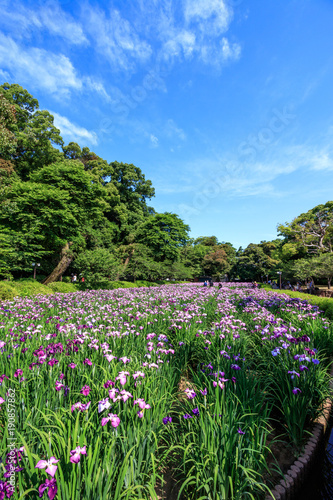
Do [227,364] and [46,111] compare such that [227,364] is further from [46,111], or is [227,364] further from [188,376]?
[46,111]

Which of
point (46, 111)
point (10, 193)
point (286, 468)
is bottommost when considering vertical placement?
point (286, 468)

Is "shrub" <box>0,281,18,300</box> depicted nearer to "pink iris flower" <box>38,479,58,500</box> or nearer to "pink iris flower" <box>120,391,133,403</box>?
"pink iris flower" <box>120,391,133,403</box>

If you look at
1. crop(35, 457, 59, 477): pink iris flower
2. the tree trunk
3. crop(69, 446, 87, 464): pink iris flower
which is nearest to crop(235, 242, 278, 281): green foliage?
the tree trunk

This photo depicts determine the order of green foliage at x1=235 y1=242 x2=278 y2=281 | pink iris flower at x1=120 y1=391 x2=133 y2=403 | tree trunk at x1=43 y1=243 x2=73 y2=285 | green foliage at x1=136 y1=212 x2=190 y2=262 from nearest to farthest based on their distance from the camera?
pink iris flower at x1=120 y1=391 x2=133 y2=403, tree trunk at x1=43 y1=243 x2=73 y2=285, green foliage at x1=136 y1=212 x2=190 y2=262, green foliage at x1=235 y1=242 x2=278 y2=281

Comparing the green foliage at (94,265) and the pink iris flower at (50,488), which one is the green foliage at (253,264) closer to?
the green foliage at (94,265)

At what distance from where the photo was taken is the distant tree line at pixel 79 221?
623 inches

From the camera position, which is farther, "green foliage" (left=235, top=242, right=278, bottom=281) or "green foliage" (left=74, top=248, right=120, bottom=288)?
"green foliage" (left=235, top=242, right=278, bottom=281)

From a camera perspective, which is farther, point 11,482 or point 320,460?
point 320,460

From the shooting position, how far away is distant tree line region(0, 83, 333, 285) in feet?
51.9

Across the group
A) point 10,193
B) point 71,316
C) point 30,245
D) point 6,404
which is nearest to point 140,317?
point 71,316

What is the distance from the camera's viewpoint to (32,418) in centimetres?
196

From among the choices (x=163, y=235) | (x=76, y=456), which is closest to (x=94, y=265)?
(x=163, y=235)

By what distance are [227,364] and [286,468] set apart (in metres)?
1.09

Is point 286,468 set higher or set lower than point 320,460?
higher
